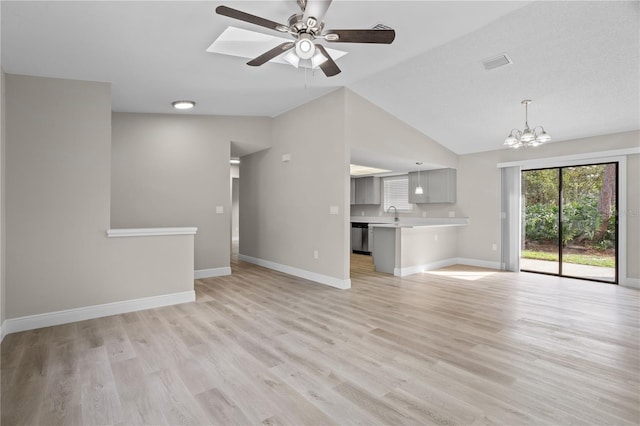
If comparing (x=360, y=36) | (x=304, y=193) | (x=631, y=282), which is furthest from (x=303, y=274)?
(x=631, y=282)

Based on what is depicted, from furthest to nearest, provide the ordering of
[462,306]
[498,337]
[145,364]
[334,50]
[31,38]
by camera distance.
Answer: [462,306] < [334,50] < [498,337] < [31,38] < [145,364]

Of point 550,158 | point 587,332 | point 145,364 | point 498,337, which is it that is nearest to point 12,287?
point 145,364

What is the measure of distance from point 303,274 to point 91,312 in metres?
2.96

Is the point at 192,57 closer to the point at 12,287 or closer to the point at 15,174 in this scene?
the point at 15,174

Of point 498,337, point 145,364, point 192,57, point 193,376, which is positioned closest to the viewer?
point 193,376

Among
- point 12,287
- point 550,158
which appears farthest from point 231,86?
point 550,158

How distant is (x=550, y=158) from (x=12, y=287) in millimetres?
7825

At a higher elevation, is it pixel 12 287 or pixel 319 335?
pixel 12 287

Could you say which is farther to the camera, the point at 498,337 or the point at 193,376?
the point at 498,337

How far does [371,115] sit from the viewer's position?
5.25 meters

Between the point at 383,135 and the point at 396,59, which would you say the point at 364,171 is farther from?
the point at 396,59

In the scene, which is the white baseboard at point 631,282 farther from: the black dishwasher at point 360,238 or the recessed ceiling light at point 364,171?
the black dishwasher at point 360,238

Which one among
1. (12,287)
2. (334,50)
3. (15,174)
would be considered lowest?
(12,287)

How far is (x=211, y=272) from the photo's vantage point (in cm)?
571
